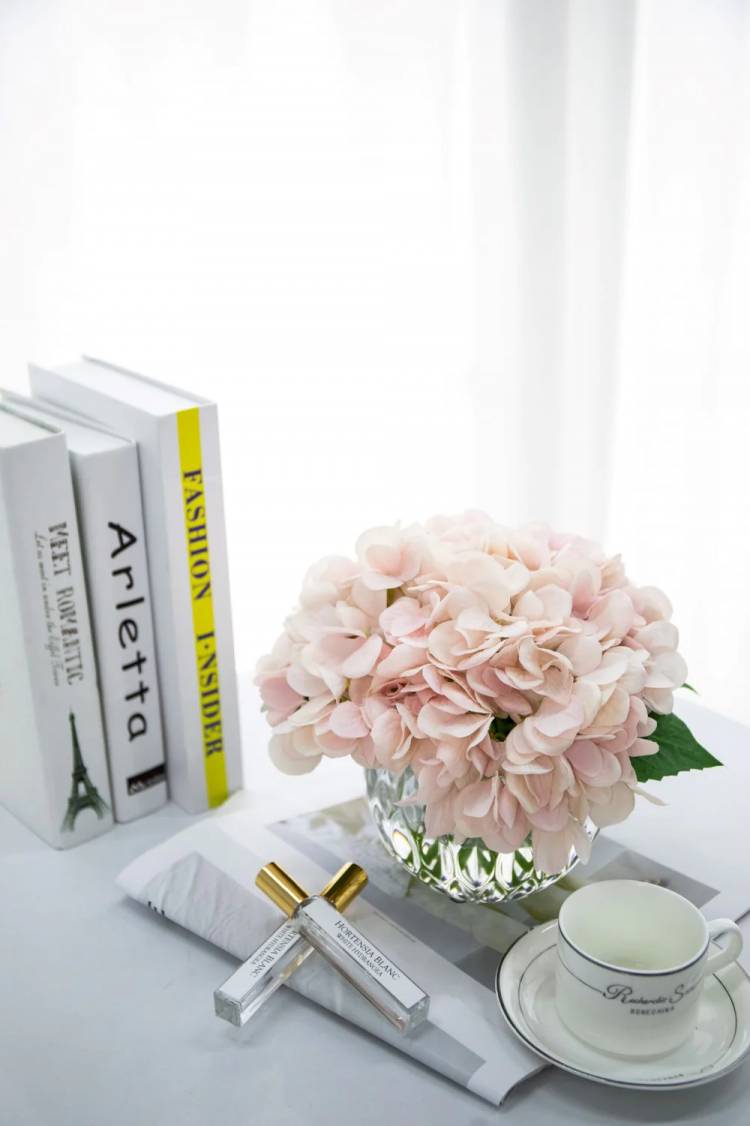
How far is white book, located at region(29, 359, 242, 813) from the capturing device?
78 cm

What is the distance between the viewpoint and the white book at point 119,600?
2.55 ft

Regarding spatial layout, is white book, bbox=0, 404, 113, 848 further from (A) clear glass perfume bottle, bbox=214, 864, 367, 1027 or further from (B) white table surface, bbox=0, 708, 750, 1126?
(A) clear glass perfume bottle, bbox=214, 864, 367, 1027

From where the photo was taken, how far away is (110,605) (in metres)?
0.80

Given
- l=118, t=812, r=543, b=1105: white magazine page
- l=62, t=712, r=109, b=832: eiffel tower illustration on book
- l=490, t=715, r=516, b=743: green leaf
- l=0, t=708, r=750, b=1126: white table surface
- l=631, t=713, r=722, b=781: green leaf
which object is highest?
l=490, t=715, r=516, b=743: green leaf

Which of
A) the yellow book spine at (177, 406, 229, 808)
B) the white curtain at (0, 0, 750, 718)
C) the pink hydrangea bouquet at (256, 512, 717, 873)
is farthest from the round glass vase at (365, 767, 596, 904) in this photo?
the white curtain at (0, 0, 750, 718)

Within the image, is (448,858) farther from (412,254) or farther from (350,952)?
(412,254)

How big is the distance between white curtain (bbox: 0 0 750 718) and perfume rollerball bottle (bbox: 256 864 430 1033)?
2.16ft

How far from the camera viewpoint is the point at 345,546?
146cm

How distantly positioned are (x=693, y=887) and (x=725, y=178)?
96 cm

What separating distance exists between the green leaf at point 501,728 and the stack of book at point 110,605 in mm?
276

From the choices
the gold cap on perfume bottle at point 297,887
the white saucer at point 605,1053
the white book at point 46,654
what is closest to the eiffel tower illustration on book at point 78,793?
the white book at point 46,654

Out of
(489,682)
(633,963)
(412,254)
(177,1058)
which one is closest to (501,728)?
(489,682)

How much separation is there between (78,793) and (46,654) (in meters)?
A: 0.11

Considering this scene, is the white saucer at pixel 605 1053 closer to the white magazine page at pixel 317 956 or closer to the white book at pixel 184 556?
the white magazine page at pixel 317 956
